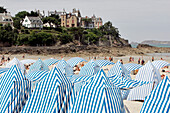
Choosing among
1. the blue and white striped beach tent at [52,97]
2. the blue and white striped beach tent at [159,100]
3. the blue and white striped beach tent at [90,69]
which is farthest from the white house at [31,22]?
the blue and white striped beach tent at [159,100]

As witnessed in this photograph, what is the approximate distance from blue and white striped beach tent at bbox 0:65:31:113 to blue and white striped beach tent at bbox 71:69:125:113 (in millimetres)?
2322

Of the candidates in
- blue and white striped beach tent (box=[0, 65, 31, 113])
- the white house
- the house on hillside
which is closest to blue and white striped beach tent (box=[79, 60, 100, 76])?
blue and white striped beach tent (box=[0, 65, 31, 113])

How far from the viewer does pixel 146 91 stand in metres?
11.7

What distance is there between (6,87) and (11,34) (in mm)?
54522

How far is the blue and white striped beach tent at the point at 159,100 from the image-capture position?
754 centimetres

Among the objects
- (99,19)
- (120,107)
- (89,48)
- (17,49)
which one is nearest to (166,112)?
(120,107)

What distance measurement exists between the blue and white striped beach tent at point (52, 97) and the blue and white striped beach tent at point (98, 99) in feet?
2.02

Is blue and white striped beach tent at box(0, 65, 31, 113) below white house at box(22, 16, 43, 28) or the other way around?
below

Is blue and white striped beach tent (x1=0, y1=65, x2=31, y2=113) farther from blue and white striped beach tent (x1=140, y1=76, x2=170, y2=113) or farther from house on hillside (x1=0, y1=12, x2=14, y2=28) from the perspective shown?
house on hillside (x1=0, y1=12, x2=14, y2=28)

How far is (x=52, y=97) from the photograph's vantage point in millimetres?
8461

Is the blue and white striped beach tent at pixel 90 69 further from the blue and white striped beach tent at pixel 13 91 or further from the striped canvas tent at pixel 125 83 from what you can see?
the blue and white striped beach tent at pixel 13 91

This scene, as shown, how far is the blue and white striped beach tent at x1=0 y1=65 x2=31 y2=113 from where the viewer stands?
884 cm

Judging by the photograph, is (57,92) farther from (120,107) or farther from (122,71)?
(122,71)

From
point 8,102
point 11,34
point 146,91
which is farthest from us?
point 11,34
